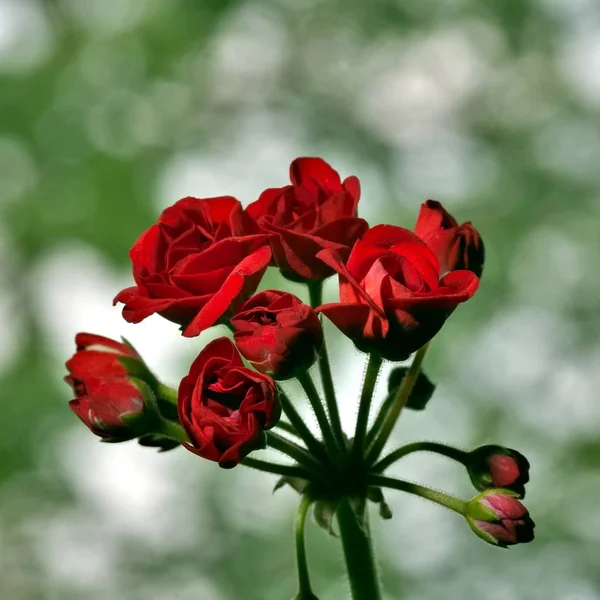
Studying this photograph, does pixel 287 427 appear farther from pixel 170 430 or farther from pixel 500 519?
pixel 500 519

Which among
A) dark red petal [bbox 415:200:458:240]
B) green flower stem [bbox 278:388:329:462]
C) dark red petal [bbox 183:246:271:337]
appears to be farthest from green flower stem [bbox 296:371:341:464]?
dark red petal [bbox 415:200:458:240]

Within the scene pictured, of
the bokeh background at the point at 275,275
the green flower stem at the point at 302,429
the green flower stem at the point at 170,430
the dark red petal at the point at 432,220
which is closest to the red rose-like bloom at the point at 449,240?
the dark red petal at the point at 432,220

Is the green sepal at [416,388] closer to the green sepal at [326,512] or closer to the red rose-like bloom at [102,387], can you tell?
the green sepal at [326,512]

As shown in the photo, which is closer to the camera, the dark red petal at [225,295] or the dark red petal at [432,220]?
the dark red petal at [225,295]

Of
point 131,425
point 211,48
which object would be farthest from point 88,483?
point 131,425

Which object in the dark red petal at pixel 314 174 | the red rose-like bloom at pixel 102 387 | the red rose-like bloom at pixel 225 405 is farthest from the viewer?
the dark red petal at pixel 314 174

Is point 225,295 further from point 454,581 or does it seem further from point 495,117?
Result: point 495,117

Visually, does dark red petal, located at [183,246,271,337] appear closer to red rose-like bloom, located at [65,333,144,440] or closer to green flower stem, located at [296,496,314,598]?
red rose-like bloom, located at [65,333,144,440]
